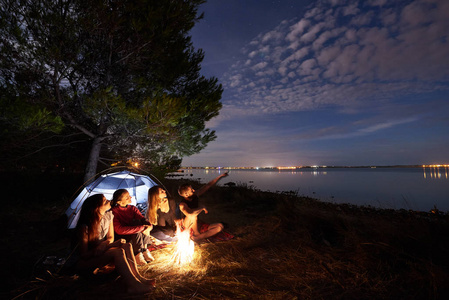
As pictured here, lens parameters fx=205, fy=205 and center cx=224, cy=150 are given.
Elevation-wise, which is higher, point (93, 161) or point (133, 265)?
point (93, 161)

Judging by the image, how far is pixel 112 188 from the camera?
18.9 ft

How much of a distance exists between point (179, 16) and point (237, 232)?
762 centimetres

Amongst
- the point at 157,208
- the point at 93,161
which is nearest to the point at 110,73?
the point at 93,161

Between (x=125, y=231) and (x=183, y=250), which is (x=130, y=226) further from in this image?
(x=183, y=250)

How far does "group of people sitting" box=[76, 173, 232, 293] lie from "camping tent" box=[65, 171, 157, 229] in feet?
3.60

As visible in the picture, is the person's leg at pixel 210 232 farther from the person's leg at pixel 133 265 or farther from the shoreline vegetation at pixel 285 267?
the person's leg at pixel 133 265

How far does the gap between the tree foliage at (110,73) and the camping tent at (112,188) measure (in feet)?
5.38

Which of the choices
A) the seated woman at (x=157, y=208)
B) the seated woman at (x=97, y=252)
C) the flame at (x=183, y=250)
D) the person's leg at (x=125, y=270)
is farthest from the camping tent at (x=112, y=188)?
the person's leg at (x=125, y=270)

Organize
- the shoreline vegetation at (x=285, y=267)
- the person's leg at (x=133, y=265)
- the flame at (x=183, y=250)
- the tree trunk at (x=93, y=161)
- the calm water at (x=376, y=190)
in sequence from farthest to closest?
the calm water at (x=376, y=190) → the tree trunk at (x=93, y=161) → the flame at (x=183, y=250) → the person's leg at (x=133, y=265) → the shoreline vegetation at (x=285, y=267)

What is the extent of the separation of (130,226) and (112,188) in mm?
2426

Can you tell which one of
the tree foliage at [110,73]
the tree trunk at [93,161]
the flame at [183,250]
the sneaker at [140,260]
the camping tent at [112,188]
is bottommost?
the sneaker at [140,260]

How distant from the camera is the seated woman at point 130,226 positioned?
12.1 feet

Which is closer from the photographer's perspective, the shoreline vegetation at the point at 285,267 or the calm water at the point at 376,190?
the shoreline vegetation at the point at 285,267

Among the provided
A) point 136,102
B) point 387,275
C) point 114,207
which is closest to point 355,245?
point 387,275
